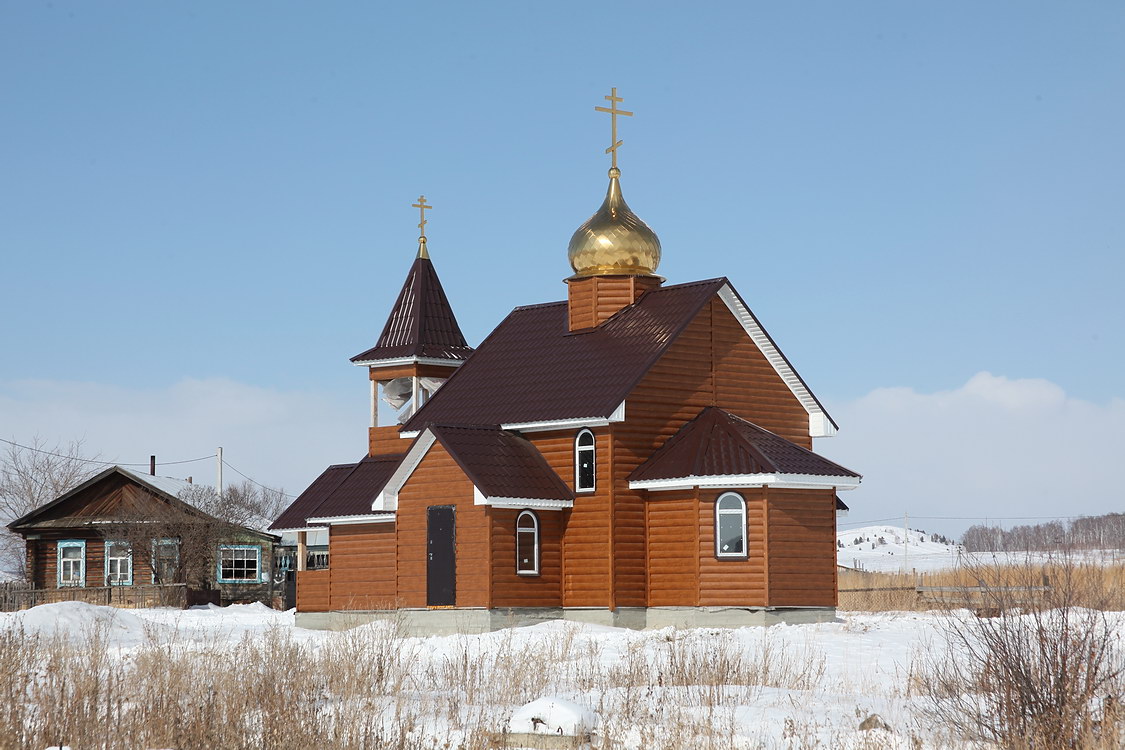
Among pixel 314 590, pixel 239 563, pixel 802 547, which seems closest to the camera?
pixel 802 547

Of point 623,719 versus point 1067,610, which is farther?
point 623,719

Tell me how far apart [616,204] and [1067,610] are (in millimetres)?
21467

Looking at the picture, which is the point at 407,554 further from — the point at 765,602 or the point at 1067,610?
the point at 1067,610

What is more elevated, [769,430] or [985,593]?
[769,430]

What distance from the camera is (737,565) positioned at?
86.9ft

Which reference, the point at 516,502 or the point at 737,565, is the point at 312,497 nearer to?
the point at 516,502

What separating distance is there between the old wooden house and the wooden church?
16.0 m

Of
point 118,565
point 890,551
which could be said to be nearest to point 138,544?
point 118,565

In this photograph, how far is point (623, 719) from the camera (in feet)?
39.5

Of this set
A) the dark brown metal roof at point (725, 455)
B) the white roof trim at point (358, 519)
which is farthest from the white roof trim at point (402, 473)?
the dark brown metal roof at point (725, 455)

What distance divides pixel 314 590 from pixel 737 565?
1144cm

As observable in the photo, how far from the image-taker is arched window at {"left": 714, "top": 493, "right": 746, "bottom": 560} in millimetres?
26531

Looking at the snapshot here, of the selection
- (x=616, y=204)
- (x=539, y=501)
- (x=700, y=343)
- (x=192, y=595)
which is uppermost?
(x=616, y=204)

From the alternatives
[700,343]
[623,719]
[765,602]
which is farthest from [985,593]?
[700,343]
